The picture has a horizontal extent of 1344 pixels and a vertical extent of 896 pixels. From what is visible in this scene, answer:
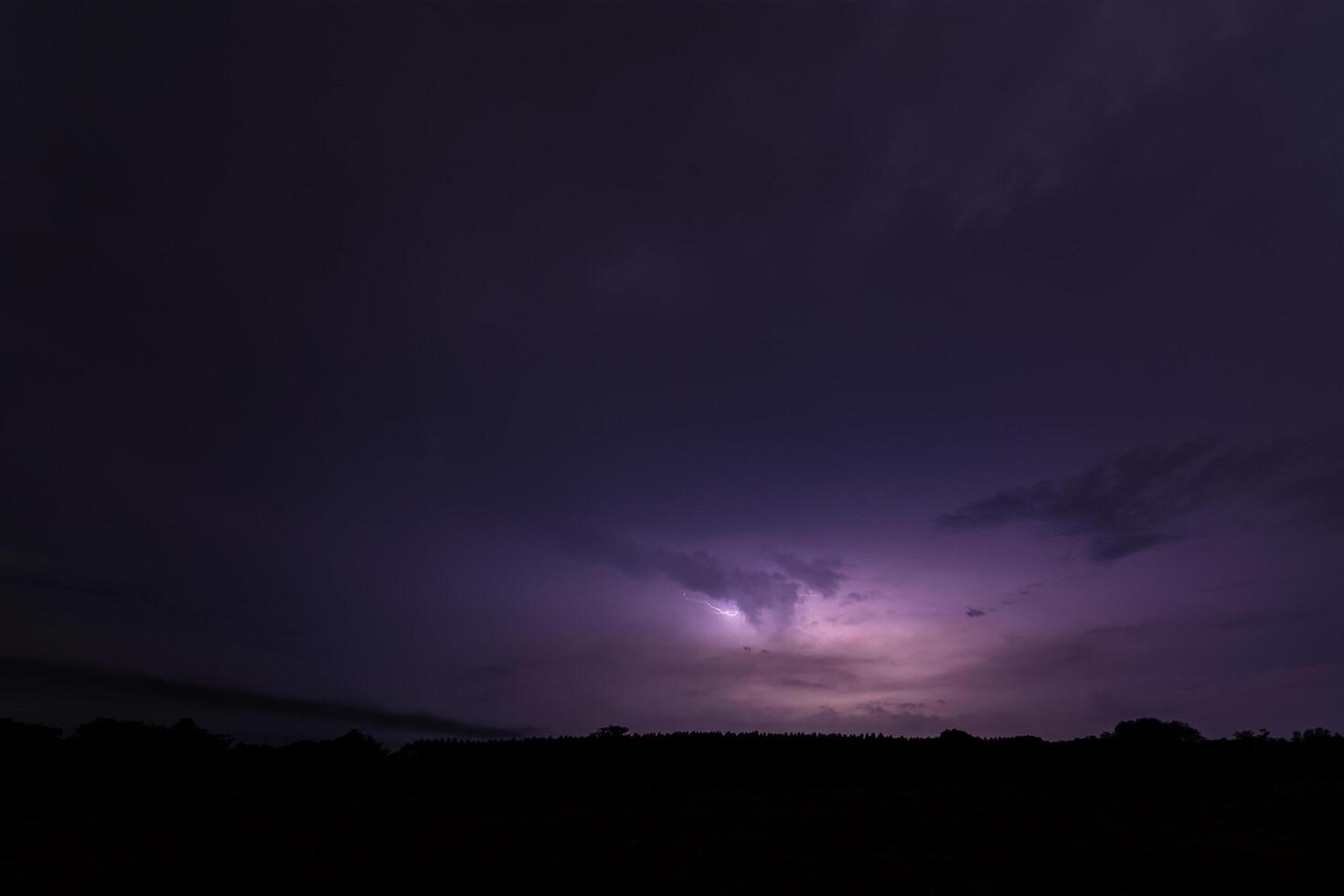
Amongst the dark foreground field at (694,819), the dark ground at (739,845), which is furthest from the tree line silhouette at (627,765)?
the dark ground at (739,845)

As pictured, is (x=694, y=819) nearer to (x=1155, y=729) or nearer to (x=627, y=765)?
(x=627, y=765)

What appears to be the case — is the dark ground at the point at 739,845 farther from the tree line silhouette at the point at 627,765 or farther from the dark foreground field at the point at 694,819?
the tree line silhouette at the point at 627,765

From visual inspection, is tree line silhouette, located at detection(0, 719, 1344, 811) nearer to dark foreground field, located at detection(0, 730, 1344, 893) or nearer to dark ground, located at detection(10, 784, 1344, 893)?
dark foreground field, located at detection(0, 730, 1344, 893)

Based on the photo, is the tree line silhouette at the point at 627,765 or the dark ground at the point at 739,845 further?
the tree line silhouette at the point at 627,765

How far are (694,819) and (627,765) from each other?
18099 millimetres

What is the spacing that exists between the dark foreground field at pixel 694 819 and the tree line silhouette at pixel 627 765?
222 millimetres

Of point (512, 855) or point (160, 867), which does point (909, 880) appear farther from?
point (160, 867)

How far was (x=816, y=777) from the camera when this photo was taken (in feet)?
200

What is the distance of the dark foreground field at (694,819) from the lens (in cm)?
3406

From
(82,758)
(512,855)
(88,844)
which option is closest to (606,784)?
(512,855)

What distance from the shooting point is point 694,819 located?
152 ft

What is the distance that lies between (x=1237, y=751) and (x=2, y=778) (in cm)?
8913

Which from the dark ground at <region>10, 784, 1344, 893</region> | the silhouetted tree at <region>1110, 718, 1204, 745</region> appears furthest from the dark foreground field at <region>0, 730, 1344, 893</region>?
the silhouetted tree at <region>1110, 718, 1204, 745</region>

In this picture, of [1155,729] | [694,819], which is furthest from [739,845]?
[1155,729]
